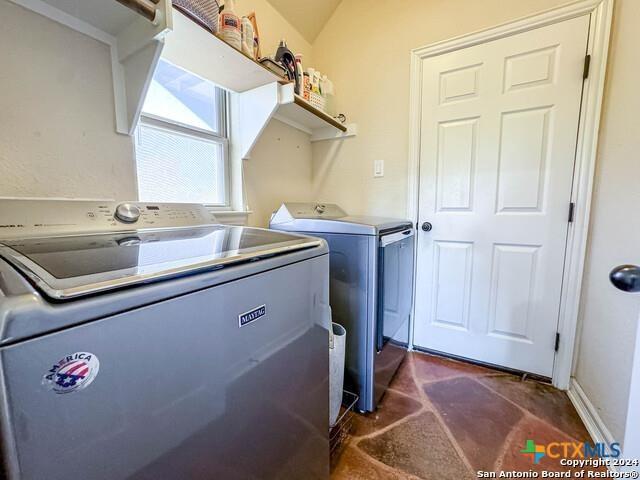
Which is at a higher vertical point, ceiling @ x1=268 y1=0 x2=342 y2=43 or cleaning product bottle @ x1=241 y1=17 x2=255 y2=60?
ceiling @ x1=268 y1=0 x2=342 y2=43

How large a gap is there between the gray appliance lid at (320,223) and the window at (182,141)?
0.37 metres

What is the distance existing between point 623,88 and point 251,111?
1.86 metres

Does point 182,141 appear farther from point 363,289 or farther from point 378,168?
point 378,168

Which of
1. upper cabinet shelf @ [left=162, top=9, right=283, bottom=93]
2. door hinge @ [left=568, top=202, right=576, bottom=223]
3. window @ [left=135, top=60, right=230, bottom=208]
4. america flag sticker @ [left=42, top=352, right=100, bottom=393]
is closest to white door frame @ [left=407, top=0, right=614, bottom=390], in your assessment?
door hinge @ [left=568, top=202, right=576, bottom=223]

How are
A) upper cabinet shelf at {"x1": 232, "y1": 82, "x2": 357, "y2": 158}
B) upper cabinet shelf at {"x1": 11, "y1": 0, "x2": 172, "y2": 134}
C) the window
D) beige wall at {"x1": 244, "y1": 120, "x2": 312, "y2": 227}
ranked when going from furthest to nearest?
beige wall at {"x1": 244, "y1": 120, "x2": 312, "y2": 227}, upper cabinet shelf at {"x1": 232, "y1": 82, "x2": 357, "y2": 158}, the window, upper cabinet shelf at {"x1": 11, "y1": 0, "x2": 172, "y2": 134}

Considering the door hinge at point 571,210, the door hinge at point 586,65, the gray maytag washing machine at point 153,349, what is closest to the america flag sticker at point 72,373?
the gray maytag washing machine at point 153,349

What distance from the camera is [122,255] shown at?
0.61 meters

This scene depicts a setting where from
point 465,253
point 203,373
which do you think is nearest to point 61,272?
point 203,373

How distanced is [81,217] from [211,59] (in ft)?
2.87

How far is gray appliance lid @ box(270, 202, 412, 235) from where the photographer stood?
1.37m

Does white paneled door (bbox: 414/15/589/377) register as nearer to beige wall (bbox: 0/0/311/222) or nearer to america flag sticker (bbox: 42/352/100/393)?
beige wall (bbox: 0/0/311/222)

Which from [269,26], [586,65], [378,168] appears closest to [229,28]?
[269,26]

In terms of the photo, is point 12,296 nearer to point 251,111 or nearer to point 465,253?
point 251,111

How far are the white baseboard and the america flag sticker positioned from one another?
1.82m
